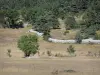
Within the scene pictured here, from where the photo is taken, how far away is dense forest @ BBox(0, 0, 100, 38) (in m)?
57.8

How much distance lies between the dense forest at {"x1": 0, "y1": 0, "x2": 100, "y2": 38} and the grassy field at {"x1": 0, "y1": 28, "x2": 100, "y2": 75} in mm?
7612

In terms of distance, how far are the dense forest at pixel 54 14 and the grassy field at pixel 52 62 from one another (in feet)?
25.0

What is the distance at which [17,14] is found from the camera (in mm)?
66625

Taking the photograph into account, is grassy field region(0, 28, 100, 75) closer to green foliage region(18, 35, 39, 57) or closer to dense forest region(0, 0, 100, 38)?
green foliage region(18, 35, 39, 57)

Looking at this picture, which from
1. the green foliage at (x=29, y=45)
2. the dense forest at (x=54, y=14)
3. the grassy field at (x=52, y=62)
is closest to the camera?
the grassy field at (x=52, y=62)

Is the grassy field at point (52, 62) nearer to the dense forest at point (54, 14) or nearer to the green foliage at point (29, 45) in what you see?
the green foliage at point (29, 45)

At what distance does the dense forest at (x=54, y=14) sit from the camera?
57.8 metres

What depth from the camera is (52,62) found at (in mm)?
32344

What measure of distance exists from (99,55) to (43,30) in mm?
17749

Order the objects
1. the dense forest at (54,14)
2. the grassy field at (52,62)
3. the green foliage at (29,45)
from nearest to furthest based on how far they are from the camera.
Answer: the grassy field at (52,62)
the green foliage at (29,45)
the dense forest at (54,14)

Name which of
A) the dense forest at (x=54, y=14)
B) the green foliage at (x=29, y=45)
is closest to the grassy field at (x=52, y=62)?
the green foliage at (x=29, y=45)

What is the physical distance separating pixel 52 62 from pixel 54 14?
36.7 meters

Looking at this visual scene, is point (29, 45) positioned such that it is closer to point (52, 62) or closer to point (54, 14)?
point (52, 62)

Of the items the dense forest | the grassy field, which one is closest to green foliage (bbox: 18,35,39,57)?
the grassy field
